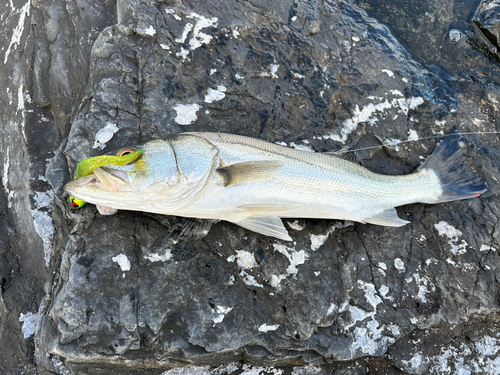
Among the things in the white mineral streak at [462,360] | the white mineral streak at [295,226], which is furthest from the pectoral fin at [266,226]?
the white mineral streak at [462,360]

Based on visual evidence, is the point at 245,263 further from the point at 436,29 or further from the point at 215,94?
the point at 436,29

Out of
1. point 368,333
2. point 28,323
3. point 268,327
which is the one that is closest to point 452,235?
point 368,333

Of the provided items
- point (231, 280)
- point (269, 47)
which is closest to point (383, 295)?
point (231, 280)

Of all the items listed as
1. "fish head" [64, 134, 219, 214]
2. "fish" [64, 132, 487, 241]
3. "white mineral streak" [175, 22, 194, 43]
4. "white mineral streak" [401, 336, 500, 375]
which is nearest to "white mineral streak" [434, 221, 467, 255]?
"fish" [64, 132, 487, 241]

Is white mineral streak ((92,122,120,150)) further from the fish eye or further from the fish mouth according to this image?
the fish mouth

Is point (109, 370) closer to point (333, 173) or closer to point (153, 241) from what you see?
point (153, 241)
